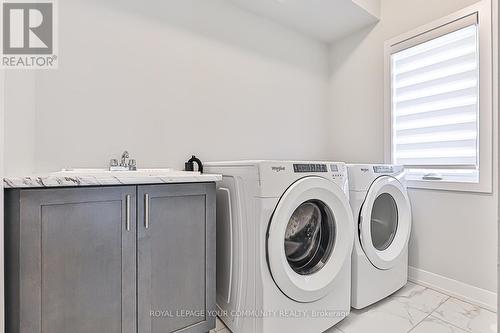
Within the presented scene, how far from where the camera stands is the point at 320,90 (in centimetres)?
262

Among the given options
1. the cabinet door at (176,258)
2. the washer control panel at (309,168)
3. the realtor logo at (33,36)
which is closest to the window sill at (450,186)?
the washer control panel at (309,168)

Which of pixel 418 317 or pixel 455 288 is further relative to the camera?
pixel 455 288

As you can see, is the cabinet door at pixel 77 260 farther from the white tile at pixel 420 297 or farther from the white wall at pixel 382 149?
the white wall at pixel 382 149

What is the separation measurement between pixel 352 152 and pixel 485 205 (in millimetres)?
1057

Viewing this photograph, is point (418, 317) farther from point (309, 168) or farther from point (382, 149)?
point (382, 149)

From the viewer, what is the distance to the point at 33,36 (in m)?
1.40

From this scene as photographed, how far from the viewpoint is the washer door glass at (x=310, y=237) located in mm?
1353

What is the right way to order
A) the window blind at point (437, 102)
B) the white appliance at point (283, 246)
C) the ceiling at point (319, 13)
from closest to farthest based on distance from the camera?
the white appliance at point (283, 246)
the window blind at point (437, 102)
the ceiling at point (319, 13)

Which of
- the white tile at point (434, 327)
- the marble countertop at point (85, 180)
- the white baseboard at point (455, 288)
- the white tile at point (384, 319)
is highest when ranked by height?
the marble countertop at point (85, 180)

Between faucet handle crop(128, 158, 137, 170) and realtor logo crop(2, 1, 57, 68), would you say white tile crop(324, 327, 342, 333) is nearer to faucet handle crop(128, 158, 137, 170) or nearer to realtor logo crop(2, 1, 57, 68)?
faucet handle crop(128, 158, 137, 170)

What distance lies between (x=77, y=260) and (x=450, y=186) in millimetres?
2200

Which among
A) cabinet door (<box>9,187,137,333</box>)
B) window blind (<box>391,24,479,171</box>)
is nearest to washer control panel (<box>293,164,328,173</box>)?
cabinet door (<box>9,187,137,333</box>)

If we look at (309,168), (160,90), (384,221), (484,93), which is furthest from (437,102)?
(160,90)

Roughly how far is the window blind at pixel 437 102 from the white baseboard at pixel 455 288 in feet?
2.60
